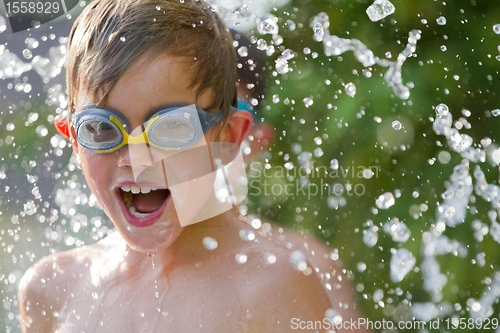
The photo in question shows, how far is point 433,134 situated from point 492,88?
487 millimetres

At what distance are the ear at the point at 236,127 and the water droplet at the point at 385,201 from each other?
6.00 ft

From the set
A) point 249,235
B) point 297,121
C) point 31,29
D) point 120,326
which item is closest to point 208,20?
point 249,235

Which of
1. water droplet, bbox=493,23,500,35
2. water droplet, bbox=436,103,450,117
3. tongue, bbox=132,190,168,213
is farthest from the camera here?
water droplet, bbox=493,23,500,35

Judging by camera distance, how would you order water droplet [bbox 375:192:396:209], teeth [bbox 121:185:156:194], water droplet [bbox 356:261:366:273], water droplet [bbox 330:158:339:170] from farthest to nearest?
water droplet [bbox 356:261:366:273], water droplet [bbox 330:158:339:170], water droplet [bbox 375:192:396:209], teeth [bbox 121:185:156:194]

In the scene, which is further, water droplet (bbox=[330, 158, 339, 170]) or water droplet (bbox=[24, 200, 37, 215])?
water droplet (bbox=[24, 200, 37, 215])

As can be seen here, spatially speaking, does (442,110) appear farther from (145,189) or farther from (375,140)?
(145,189)

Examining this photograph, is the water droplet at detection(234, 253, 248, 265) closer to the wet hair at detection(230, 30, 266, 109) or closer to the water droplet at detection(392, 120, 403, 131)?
the wet hair at detection(230, 30, 266, 109)

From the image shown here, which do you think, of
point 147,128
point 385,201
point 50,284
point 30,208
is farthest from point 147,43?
point 30,208

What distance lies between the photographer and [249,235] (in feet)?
6.66

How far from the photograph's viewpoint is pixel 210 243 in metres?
1.98

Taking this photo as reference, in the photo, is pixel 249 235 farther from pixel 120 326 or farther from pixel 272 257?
pixel 120 326

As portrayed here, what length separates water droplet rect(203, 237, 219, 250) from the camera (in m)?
1.97

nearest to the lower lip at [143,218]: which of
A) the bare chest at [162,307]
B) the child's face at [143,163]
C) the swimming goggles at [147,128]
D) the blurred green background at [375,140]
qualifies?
the child's face at [143,163]

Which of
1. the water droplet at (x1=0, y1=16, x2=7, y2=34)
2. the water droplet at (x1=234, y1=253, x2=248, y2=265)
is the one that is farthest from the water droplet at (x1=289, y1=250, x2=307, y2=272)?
the water droplet at (x1=0, y1=16, x2=7, y2=34)
